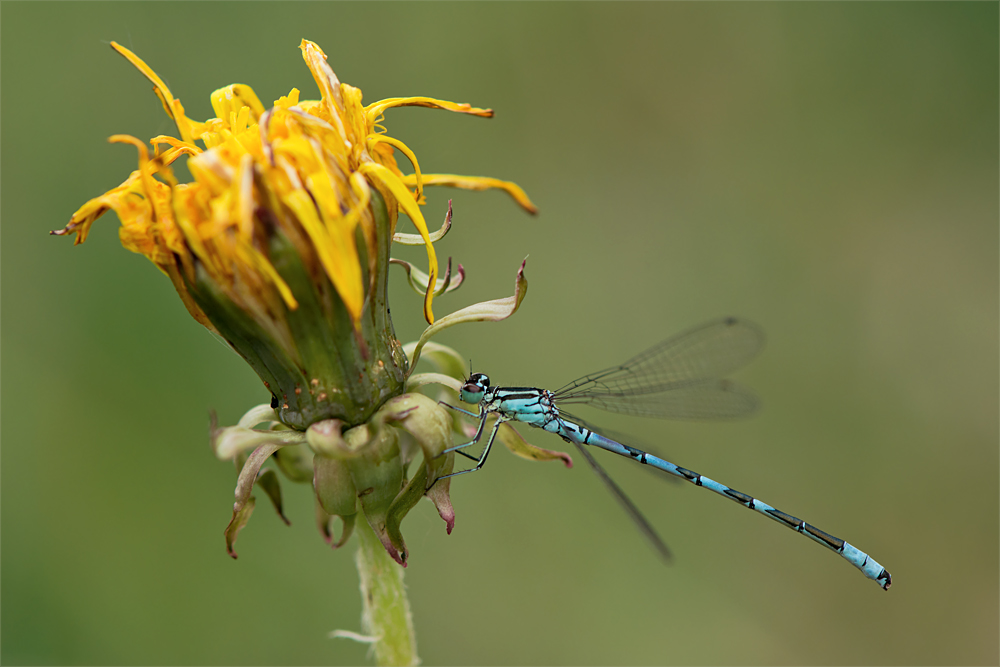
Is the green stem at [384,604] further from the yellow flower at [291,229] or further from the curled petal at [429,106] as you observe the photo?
the curled petal at [429,106]

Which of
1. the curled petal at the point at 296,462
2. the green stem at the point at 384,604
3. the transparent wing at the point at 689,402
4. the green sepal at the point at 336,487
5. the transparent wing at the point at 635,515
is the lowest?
the green stem at the point at 384,604

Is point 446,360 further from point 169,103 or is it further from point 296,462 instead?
point 169,103

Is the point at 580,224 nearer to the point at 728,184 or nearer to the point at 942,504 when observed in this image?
the point at 728,184

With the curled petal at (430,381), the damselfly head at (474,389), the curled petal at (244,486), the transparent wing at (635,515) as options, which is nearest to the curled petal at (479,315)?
the curled petal at (430,381)

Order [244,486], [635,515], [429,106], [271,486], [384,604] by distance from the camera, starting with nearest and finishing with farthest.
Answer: [244,486] < [429,106] < [271,486] < [384,604] < [635,515]

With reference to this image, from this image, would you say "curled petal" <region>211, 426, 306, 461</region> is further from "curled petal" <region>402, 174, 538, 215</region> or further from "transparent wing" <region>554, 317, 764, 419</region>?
"transparent wing" <region>554, 317, 764, 419</region>

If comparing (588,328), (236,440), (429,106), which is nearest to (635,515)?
(236,440)
